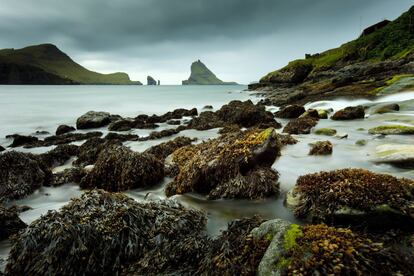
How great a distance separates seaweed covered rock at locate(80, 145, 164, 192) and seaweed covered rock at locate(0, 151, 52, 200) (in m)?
1.20

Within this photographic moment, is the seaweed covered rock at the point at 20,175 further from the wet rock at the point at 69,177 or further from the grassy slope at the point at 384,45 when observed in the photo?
the grassy slope at the point at 384,45

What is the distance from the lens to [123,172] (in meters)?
7.62

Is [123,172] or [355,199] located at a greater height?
[355,199]

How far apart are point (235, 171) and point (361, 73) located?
41.7 metres

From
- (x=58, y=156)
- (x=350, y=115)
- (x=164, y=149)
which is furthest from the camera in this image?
(x=350, y=115)

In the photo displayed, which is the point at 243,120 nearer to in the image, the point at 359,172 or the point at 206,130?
the point at 206,130

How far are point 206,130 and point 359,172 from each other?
12212 millimetres

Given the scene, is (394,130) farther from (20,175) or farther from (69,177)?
(20,175)

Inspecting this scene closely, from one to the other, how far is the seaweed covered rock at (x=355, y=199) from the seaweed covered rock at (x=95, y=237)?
1.92 metres

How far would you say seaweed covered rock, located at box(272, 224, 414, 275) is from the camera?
299 centimetres

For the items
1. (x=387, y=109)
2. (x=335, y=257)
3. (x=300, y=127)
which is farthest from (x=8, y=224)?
(x=387, y=109)

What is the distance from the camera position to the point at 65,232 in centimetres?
406

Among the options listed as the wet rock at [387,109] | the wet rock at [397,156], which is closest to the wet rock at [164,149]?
the wet rock at [397,156]

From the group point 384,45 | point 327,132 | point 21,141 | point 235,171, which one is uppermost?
point 384,45
